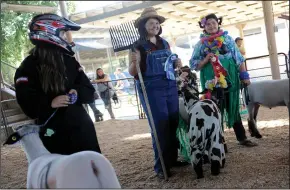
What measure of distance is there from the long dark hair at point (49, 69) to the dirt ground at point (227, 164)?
1057mm

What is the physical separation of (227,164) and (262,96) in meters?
0.86

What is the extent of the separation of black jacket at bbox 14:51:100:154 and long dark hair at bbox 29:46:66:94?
2cm

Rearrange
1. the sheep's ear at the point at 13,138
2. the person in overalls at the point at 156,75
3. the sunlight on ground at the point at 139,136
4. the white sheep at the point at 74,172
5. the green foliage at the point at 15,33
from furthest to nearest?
the sunlight on ground at the point at 139,136
the green foliage at the point at 15,33
the person in overalls at the point at 156,75
the sheep's ear at the point at 13,138
the white sheep at the point at 74,172

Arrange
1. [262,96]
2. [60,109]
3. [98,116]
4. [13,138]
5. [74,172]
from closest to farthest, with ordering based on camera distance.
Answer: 1. [74,172]
2. [13,138]
3. [60,109]
4. [262,96]
5. [98,116]

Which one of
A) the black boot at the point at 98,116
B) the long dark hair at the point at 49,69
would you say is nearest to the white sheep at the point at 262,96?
the long dark hair at the point at 49,69

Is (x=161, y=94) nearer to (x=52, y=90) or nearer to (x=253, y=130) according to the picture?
(x=52, y=90)

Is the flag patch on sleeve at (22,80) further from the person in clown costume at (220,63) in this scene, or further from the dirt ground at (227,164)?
the person in clown costume at (220,63)

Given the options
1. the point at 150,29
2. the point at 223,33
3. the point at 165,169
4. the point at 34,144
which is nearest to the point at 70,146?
the point at 34,144

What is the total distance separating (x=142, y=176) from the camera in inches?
99.1

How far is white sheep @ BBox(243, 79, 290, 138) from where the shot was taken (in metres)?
2.62

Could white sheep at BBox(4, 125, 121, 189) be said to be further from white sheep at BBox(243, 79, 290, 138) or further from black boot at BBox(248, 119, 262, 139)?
black boot at BBox(248, 119, 262, 139)

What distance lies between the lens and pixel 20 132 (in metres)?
1.46

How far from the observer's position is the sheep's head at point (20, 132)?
144 cm

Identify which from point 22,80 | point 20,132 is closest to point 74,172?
point 20,132
